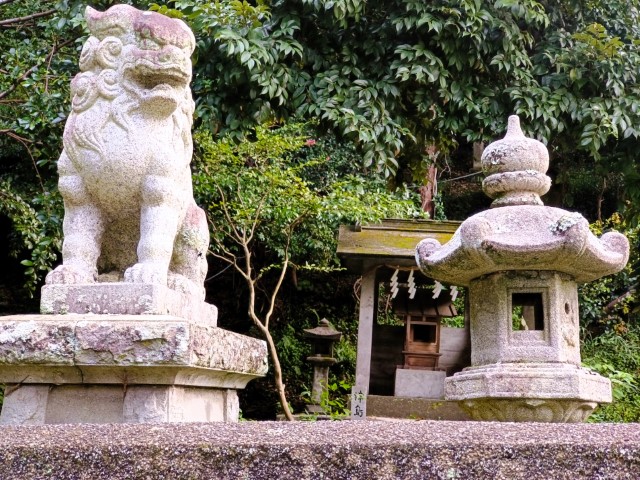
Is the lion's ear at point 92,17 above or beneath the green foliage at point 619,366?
above

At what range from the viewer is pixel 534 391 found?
451 centimetres

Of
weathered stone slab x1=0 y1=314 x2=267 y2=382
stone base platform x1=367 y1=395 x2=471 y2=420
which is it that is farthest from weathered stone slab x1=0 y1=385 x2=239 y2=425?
stone base platform x1=367 y1=395 x2=471 y2=420

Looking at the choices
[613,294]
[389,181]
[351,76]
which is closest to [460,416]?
[389,181]

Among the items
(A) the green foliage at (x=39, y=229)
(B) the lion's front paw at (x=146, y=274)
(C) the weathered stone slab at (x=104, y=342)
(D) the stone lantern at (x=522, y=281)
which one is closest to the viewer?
(C) the weathered stone slab at (x=104, y=342)

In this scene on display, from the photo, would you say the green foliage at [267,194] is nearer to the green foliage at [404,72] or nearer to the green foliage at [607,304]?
the green foliage at [404,72]

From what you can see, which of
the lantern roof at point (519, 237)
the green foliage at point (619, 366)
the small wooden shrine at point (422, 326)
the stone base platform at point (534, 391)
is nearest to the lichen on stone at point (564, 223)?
the lantern roof at point (519, 237)

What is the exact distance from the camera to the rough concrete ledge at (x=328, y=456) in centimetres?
125

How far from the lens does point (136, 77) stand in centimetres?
298

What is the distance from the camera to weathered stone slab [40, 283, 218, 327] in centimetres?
270

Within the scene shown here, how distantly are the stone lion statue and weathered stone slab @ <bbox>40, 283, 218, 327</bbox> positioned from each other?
98 mm

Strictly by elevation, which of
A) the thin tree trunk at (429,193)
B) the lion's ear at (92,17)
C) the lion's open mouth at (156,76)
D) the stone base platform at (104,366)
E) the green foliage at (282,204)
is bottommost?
the stone base platform at (104,366)

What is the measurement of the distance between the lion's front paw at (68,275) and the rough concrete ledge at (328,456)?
1589mm

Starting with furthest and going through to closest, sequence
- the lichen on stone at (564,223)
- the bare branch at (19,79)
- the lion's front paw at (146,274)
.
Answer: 1. the bare branch at (19,79)
2. the lichen on stone at (564,223)
3. the lion's front paw at (146,274)

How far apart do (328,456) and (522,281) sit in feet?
12.5
